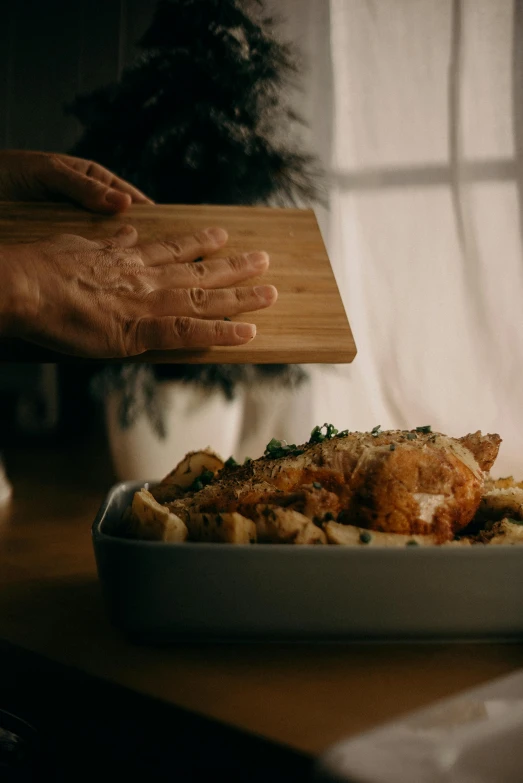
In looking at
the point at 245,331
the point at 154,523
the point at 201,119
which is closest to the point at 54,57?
the point at 201,119

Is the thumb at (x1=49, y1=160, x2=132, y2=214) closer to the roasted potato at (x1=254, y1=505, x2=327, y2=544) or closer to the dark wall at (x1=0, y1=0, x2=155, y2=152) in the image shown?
the dark wall at (x1=0, y1=0, x2=155, y2=152)

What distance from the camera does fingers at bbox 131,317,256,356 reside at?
35.9 inches

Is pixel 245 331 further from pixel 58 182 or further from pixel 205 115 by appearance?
pixel 205 115

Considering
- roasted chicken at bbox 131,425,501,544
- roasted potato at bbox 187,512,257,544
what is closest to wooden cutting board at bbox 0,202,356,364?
roasted chicken at bbox 131,425,501,544

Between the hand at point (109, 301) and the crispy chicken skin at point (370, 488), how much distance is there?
28 centimetres

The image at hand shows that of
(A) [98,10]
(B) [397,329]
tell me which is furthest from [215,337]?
(A) [98,10]

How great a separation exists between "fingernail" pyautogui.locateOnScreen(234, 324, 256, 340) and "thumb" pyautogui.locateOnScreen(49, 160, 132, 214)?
0.99 ft

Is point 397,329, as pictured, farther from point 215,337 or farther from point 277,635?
point 277,635

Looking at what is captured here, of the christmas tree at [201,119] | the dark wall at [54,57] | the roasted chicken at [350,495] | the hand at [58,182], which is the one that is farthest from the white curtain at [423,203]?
the roasted chicken at [350,495]

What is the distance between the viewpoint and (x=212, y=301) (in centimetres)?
98

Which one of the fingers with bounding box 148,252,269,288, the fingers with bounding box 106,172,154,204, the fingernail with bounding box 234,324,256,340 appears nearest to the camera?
the fingernail with bounding box 234,324,256,340

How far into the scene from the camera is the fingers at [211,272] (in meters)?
1.03

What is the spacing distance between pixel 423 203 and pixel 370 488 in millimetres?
997

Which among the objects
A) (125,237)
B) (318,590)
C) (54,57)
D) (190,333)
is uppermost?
A: (54,57)
